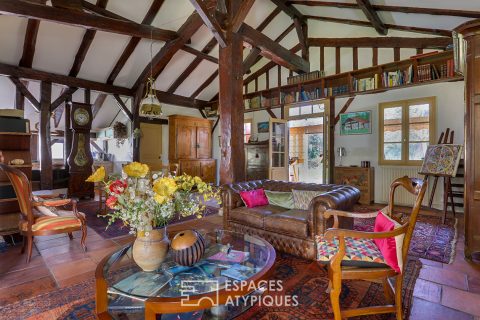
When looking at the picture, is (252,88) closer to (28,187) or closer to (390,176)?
(390,176)

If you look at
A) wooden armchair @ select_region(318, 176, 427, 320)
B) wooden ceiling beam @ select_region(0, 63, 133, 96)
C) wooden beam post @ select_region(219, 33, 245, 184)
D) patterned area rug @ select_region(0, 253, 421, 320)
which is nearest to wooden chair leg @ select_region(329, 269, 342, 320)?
wooden armchair @ select_region(318, 176, 427, 320)

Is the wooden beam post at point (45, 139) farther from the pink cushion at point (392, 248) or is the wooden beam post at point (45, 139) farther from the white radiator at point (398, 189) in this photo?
the white radiator at point (398, 189)

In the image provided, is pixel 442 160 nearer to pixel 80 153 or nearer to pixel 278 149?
pixel 278 149

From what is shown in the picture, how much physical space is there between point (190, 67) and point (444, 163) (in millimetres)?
6227

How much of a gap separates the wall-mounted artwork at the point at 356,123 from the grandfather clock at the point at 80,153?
5.96m

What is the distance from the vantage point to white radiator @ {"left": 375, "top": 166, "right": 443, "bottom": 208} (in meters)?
4.81

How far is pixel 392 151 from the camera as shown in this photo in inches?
207

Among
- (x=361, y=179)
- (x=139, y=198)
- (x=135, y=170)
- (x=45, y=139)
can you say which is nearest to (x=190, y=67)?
(x=45, y=139)

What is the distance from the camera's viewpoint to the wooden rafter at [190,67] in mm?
6396

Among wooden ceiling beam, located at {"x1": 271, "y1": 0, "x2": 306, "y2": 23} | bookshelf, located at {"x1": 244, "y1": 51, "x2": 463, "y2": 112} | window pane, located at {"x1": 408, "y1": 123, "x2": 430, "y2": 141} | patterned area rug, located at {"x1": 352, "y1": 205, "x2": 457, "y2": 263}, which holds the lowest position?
patterned area rug, located at {"x1": 352, "y1": 205, "x2": 457, "y2": 263}

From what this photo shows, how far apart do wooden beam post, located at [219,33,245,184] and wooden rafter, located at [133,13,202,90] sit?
1.47 metres

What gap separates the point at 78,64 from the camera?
5.81 m

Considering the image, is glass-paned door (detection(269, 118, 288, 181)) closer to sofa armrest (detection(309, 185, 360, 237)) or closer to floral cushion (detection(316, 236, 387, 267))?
sofa armrest (detection(309, 185, 360, 237))

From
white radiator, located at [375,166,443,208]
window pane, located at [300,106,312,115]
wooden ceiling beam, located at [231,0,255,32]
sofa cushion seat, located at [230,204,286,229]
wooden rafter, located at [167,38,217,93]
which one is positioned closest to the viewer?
sofa cushion seat, located at [230,204,286,229]
